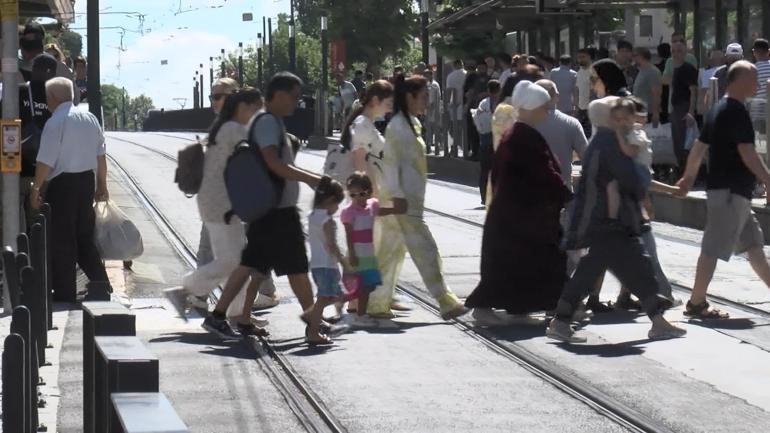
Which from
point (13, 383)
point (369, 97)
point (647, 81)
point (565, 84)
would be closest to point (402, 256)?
point (369, 97)

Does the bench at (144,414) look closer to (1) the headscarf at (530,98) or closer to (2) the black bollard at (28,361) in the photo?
(2) the black bollard at (28,361)

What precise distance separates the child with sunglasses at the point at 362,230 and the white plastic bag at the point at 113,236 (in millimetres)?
2528

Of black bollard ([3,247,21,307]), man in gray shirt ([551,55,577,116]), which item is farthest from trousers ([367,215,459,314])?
man in gray shirt ([551,55,577,116])

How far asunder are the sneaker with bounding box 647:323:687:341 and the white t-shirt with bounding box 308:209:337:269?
1.98 metres

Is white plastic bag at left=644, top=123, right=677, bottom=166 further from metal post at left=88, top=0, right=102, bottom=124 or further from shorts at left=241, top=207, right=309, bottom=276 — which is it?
shorts at left=241, top=207, right=309, bottom=276

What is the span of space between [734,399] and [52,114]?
6.02 metres

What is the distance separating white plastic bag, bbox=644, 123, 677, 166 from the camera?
22.0 m

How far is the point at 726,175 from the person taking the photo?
38.2 ft

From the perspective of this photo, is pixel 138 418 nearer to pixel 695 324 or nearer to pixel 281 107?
pixel 281 107

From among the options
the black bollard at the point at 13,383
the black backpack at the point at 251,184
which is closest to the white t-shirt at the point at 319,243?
the black backpack at the point at 251,184

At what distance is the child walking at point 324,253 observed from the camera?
35.2 feet

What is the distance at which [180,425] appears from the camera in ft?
10.9

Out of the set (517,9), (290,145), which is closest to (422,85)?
(290,145)

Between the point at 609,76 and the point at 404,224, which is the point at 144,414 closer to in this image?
the point at 404,224
